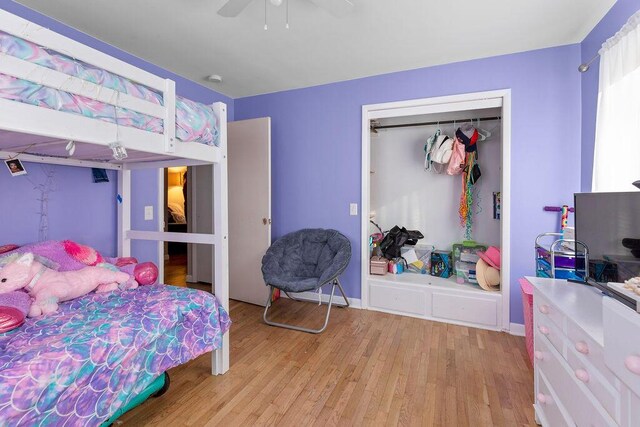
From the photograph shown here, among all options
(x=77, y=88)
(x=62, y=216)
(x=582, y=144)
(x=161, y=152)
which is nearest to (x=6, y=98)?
(x=77, y=88)

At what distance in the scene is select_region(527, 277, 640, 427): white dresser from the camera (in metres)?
0.76

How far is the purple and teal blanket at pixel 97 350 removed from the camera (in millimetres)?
1049

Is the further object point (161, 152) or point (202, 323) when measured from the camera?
point (202, 323)

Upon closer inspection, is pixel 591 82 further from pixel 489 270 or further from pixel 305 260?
pixel 305 260

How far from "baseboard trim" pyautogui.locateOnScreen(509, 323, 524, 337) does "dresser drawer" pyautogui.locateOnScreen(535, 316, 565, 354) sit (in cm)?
120

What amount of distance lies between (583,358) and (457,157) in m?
2.19

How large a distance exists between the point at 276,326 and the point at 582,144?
2956 millimetres

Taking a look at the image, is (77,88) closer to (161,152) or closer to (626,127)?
(161,152)

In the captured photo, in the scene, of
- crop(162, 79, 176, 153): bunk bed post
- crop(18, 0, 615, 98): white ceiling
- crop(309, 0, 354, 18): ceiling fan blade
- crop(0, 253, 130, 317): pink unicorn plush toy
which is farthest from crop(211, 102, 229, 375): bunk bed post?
crop(309, 0, 354, 18): ceiling fan blade

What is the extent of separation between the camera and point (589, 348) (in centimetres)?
106

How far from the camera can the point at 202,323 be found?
5.87ft

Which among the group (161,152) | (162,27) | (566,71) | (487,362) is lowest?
(487,362)

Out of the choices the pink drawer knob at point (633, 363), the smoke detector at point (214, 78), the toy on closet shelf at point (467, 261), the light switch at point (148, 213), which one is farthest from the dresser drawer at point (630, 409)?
the smoke detector at point (214, 78)

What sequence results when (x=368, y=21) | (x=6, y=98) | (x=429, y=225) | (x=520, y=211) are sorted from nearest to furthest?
(x=6, y=98), (x=368, y=21), (x=520, y=211), (x=429, y=225)
